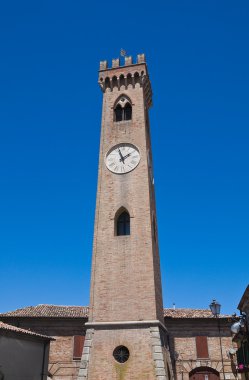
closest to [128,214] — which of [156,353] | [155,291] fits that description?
[155,291]

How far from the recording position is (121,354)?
1739cm

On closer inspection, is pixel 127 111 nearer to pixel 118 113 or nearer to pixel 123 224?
pixel 118 113

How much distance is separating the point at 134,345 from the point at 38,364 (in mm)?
6621

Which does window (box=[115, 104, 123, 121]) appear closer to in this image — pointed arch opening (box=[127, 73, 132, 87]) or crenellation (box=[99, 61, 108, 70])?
pointed arch opening (box=[127, 73, 132, 87])

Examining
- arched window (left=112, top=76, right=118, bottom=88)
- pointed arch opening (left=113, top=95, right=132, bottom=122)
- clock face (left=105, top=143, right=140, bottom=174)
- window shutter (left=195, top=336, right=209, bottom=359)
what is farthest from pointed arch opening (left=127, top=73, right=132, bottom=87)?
window shutter (left=195, top=336, right=209, bottom=359)

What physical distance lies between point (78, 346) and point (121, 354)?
889 cm

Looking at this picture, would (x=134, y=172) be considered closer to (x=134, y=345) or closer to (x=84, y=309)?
(x=134, y=345)

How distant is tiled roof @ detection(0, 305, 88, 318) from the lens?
26094mm

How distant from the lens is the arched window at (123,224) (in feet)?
67.7

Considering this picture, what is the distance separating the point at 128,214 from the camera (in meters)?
21.0

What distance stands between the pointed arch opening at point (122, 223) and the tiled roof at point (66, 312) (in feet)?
28.5

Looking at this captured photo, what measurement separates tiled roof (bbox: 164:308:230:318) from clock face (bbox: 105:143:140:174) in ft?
38.1

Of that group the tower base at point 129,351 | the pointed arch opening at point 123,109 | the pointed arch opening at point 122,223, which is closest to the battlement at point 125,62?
the pointed arch opening at point 123,109

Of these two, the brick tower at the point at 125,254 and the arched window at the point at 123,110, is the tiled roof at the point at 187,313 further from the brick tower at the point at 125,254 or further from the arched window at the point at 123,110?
the arched window at the point at 123,110
